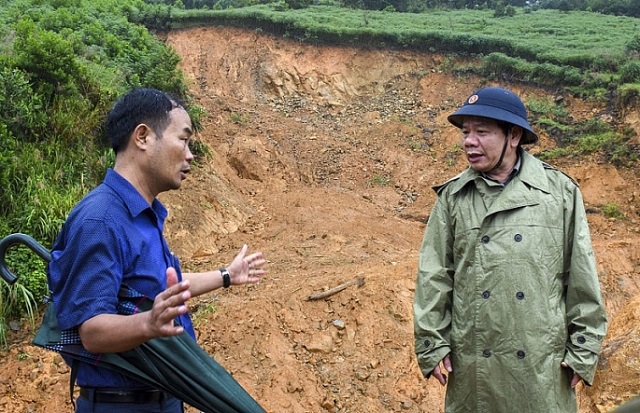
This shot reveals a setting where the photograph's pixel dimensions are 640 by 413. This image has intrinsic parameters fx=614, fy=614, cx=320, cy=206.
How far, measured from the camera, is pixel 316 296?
21.6 feet

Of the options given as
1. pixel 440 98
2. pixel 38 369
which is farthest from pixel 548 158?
pixel 38 369

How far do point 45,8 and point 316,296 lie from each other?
403 inches

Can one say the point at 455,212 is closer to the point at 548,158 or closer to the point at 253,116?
the point at 548,158

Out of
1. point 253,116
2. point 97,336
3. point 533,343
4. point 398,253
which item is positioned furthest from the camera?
point 253,116

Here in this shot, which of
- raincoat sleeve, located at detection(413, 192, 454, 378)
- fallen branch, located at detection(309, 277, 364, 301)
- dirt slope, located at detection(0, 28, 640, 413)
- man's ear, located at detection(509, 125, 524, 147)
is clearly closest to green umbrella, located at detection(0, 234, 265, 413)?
raincoat sleeve, located at detection(413, 192, 454, 378)

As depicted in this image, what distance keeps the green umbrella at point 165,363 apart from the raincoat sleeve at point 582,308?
4.64 ft

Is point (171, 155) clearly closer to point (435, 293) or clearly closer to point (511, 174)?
point (435, 293)

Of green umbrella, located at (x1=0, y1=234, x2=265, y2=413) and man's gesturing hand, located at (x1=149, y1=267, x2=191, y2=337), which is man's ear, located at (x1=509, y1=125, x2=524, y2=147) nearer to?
green umbrella, located at (x1=0, y1=234, x2=265, y2=413)

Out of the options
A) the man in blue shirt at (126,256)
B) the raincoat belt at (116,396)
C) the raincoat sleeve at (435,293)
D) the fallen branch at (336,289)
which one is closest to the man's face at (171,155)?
the man in blue shirt at (126,256)

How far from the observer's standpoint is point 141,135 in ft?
7.05

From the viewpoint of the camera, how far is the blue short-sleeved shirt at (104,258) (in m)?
1.84

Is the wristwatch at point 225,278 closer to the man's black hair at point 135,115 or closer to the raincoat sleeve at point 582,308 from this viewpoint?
the man's black hair at point 135,115

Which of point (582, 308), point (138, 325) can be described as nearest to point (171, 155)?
point (138, 325)

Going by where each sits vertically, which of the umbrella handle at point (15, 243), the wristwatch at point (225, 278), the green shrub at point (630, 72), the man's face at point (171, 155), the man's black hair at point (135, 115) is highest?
the man's black hair at point (135, 115)
